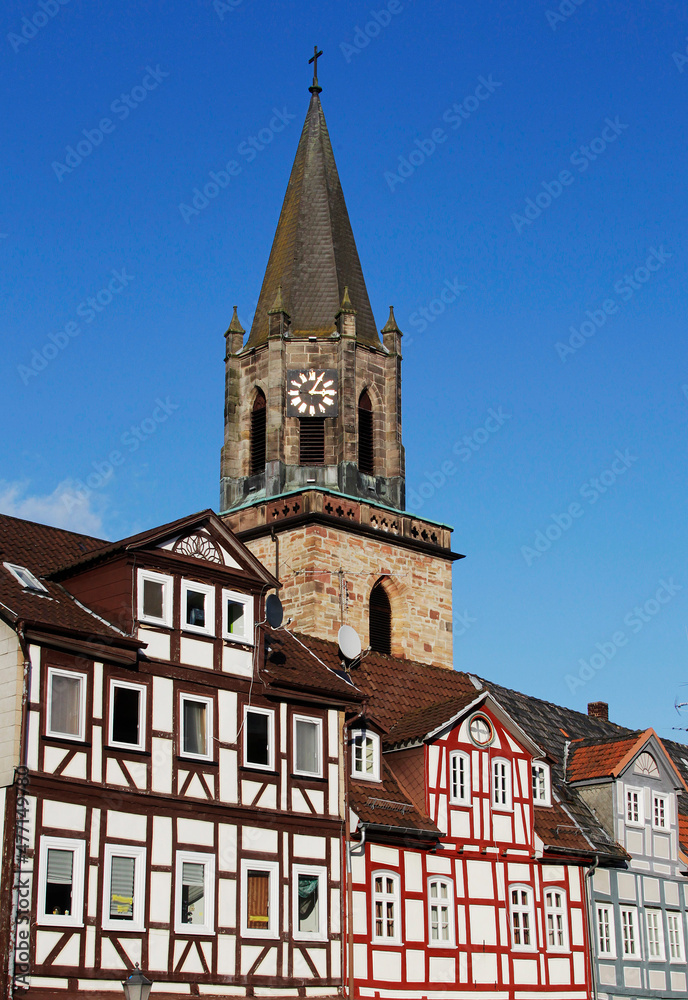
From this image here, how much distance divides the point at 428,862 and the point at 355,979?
344 centimetres

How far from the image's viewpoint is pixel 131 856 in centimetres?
2770

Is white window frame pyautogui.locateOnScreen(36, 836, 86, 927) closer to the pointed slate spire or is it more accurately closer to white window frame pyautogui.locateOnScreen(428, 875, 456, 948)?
white window frame pyautogui.locateOnScreen(428, 875, 456, 948)

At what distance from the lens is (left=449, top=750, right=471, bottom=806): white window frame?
35.3 m

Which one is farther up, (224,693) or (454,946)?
(224,693)

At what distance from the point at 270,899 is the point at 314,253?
95.2 ft

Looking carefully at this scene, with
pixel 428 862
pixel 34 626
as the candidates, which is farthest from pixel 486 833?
pixel 34 626

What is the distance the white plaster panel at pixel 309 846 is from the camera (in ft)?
102

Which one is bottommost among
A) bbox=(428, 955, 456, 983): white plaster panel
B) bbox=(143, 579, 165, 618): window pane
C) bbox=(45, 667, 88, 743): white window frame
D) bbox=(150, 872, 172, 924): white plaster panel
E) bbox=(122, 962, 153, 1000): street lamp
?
bbox=(122, 962, 153, 1000): street lamp

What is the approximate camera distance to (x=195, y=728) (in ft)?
98.3

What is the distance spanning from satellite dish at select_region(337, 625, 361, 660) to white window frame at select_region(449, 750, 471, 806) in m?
3.29

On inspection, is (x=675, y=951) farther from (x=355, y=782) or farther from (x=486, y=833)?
(x=355, y=782)

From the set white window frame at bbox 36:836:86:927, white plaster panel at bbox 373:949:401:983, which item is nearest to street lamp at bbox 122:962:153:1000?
white window frame at bbox 36:836:86:927

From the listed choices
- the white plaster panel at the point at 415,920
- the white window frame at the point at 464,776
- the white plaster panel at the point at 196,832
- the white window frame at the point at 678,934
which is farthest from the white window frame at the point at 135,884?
the white window frame at the point at 678,934

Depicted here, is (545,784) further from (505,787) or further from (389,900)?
(389,900)
